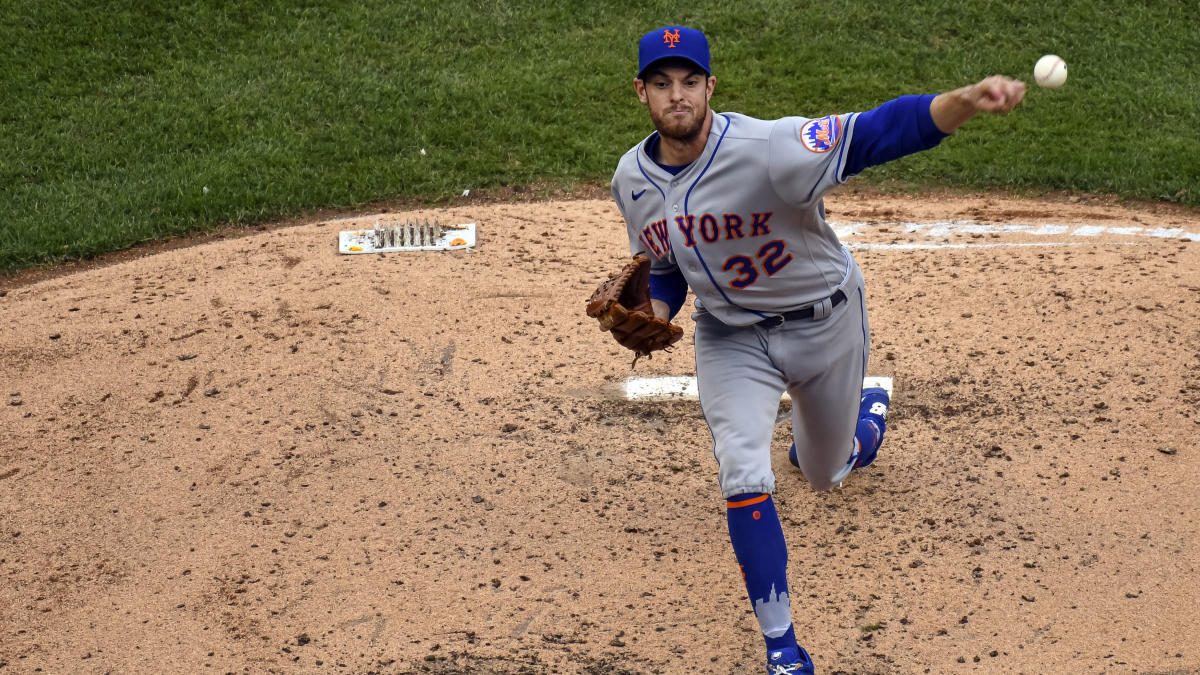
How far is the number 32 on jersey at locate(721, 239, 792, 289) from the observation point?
394 cm

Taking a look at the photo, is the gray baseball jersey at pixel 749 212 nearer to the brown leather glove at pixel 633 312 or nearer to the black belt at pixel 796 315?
the black belt at pixel 796 315

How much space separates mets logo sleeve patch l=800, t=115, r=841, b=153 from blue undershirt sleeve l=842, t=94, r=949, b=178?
0.21 ft

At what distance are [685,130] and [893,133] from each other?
2.26 ft

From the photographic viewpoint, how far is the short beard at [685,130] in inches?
153

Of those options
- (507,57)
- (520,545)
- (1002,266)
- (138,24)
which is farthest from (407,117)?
(520,545)

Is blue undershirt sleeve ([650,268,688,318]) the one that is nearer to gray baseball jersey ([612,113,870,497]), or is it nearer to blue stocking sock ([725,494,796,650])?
gray baseball jersey ([612,113,870,497])

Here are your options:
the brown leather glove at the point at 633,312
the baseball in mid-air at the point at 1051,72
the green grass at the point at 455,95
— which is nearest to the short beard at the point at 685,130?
the brown leather glove at the point at 633,312

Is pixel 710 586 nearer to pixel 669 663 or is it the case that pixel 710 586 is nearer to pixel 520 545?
pixel 669 663

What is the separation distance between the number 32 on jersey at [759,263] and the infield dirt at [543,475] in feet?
3.86

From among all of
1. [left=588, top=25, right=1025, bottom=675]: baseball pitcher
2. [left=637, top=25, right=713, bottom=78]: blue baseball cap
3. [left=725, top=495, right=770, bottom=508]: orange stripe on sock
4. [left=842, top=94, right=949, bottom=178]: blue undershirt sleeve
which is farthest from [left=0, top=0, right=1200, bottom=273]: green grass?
[left=725, top=495, right=770, bottom=508]: orange stripe on sock

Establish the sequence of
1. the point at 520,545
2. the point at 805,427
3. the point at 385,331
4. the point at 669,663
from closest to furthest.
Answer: the point at 669,663 < the point at 805,427 < the point at 520,545 < the point at 385,331

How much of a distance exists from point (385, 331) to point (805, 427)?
271 cm

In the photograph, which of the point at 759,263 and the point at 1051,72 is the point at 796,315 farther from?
the point at 1051,72

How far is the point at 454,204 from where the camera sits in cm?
822
